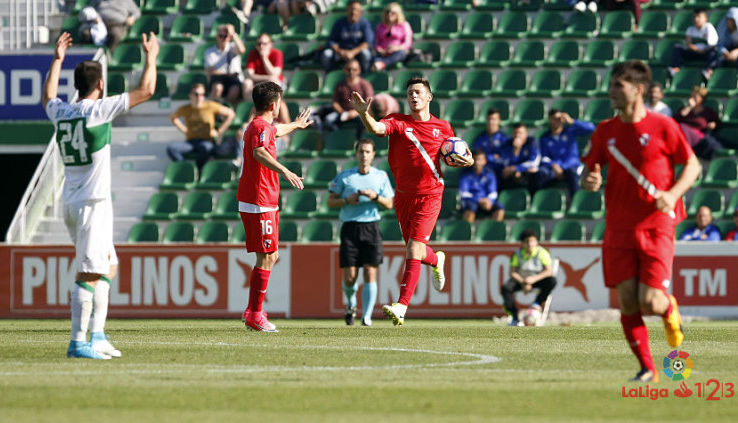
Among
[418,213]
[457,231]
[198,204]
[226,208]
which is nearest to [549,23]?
[457,231]

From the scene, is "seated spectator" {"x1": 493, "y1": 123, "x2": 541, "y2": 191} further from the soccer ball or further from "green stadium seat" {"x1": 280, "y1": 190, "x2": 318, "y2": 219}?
the soccer ball

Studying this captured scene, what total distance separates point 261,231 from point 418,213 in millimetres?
1584

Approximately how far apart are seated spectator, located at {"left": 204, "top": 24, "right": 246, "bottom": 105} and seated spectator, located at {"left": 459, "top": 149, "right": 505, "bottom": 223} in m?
4.79

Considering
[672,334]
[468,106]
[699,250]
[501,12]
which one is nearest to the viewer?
A: [672,334]

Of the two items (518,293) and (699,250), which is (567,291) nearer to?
(518,293)

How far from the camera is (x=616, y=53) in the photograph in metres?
22.0

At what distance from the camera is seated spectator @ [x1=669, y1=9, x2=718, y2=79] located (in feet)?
68.8

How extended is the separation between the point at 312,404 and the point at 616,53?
16.7m

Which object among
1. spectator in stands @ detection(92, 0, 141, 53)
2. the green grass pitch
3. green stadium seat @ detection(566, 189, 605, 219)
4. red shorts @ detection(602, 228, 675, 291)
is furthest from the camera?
spectator in stands @ detection(92, 0, 141, 53)

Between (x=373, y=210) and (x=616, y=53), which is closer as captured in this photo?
(x=373, y=210)

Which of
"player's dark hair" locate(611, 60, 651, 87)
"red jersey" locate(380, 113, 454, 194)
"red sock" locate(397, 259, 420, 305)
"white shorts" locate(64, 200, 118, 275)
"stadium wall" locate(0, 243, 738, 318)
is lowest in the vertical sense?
"stadium wall" locate(0, 243, 738, 318)

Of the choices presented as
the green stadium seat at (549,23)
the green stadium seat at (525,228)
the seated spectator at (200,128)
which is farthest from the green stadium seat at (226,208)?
the green stadium seat at (549,23)

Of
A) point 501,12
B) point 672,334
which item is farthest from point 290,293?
point 672,334

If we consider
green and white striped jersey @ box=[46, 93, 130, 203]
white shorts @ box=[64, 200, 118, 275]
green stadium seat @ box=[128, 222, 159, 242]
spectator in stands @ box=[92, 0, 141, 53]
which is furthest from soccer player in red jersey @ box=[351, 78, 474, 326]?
spectator in stands @ box=[92, 0, 141, 53]
